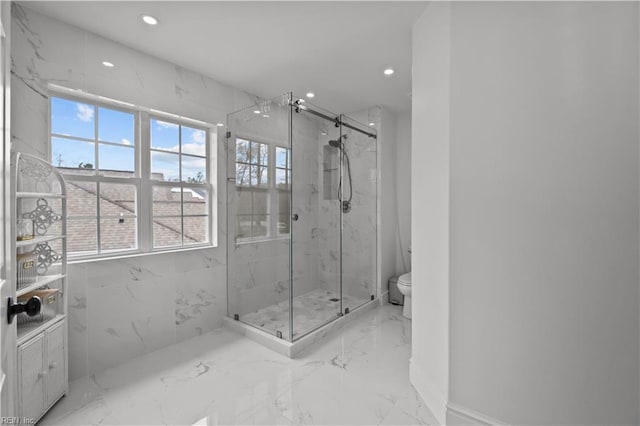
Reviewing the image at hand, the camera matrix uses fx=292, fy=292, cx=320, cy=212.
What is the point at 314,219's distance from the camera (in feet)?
9.75

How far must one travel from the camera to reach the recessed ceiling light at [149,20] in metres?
1.93

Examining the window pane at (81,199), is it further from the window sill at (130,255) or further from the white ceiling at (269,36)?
the white ceiling at (269,36)

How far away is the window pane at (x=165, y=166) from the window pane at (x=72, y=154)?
1.39ft

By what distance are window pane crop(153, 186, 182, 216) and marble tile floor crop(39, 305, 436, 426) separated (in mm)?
1163

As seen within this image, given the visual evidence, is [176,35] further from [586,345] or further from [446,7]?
[586,345]

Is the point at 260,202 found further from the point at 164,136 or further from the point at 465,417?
the point at 465,417

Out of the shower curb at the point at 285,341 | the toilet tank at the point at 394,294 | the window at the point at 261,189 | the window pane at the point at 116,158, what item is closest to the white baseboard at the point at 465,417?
the shower curb at the point at 285,341

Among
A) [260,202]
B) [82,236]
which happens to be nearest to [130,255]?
[82,236]

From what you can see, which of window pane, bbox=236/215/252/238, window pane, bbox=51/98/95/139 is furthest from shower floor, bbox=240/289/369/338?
→ window pane, bbox=51/98/95/139

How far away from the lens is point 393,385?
196cm

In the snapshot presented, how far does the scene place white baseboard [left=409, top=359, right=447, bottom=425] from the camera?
162 cm

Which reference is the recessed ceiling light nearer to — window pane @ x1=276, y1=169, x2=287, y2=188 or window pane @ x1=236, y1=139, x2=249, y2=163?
window pane @ x1=236, y1=139, x2=249, y2=163

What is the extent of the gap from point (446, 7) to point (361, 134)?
1.82 meters

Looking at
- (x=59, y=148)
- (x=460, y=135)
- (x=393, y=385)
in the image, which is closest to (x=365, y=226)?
(x=393, y=385)
